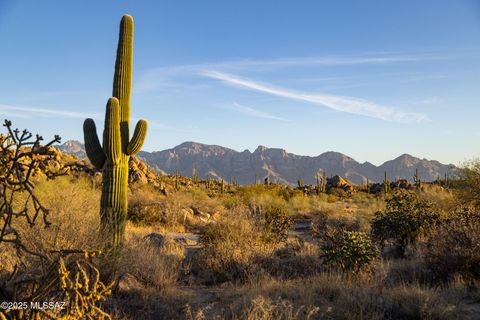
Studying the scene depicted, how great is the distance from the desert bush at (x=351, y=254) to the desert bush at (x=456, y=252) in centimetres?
112

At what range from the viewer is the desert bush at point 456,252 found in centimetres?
717

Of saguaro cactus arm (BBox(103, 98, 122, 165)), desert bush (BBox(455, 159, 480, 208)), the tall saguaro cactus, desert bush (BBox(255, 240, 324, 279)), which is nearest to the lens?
desert bush (BBox(255, 240, 324, 279))

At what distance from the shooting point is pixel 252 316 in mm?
4738

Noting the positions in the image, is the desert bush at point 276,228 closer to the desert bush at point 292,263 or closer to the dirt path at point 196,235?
the desert bush at point 292,263

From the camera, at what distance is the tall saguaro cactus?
8.71 metres

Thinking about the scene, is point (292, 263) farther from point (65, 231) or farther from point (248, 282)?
point (65, 231)

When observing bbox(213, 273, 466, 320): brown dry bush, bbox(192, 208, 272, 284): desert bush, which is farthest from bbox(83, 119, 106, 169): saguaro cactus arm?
bbox(213, 273, 466, 320): brown dry bush

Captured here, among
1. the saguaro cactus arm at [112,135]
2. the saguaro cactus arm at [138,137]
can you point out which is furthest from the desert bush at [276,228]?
the saguaro cactus arm at [112,135]

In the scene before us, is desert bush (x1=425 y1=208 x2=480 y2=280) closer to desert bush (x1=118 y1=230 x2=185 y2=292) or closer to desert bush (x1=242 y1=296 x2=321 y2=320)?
desert bush (x1=242 y1=296 x2=321 y2=320)

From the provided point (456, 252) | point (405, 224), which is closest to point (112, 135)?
point (456, 252)

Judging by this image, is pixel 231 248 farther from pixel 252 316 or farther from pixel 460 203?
pixel 460 203

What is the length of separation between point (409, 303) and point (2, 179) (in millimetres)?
5446

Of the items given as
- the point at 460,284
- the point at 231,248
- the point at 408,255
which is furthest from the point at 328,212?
the point at 460,284

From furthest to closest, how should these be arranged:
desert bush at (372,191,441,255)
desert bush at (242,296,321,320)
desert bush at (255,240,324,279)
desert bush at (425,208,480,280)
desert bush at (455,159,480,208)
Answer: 1. desert bush at (455,159,480,208)
2. desert bush at (372,191,441,255)
3. desert bush at (255,240,324,279)
4. desert bush at (425,208,480,280)
5. desert bush at (242,296,321,320)
